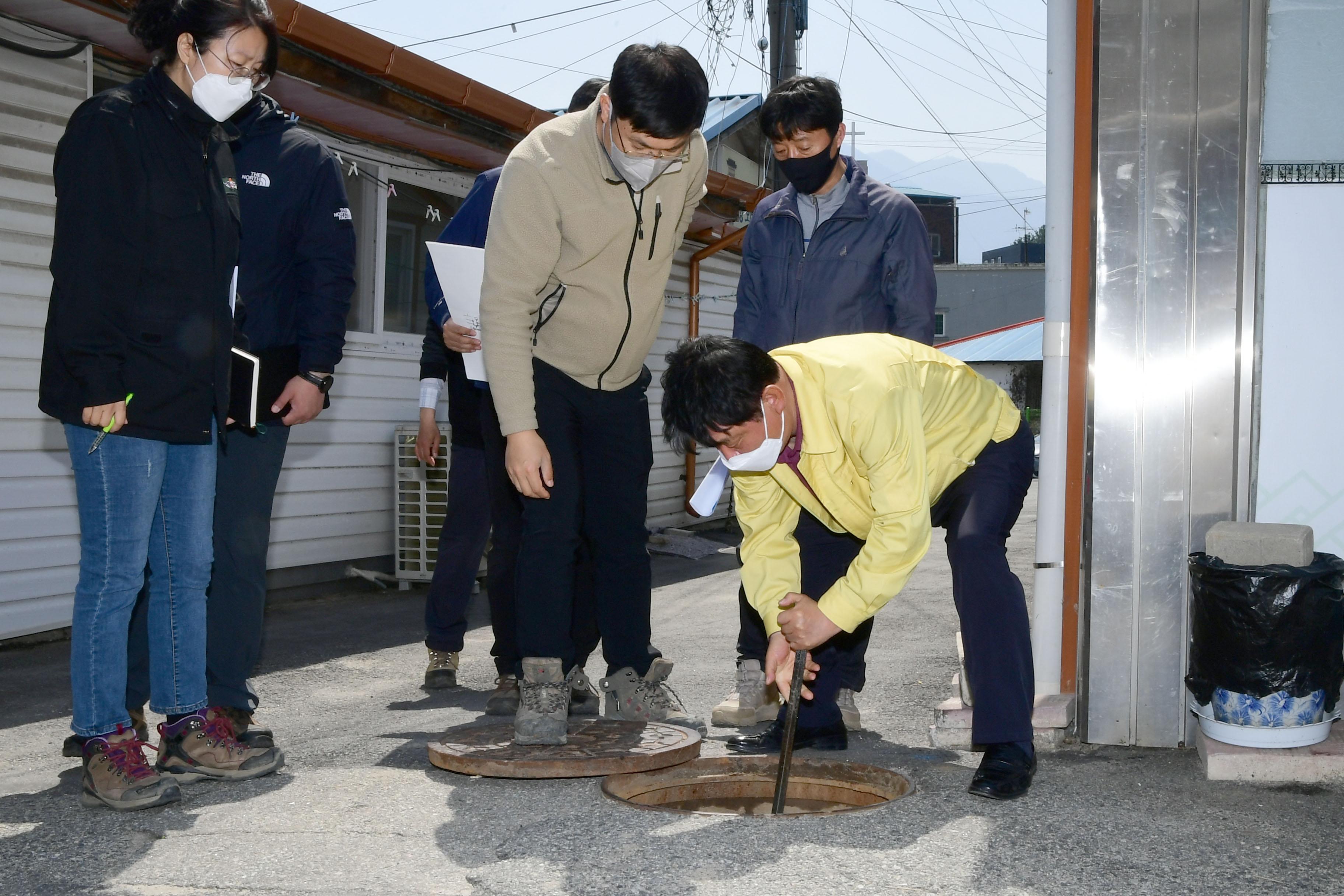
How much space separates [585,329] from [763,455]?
94 cm

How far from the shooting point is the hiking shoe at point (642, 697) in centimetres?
393

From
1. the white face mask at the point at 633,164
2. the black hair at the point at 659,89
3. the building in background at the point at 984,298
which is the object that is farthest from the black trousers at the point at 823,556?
the building in background at the point at 984,298

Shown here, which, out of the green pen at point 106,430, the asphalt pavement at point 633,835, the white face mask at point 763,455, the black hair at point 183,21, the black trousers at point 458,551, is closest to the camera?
the asphalt pavement at point 633,835

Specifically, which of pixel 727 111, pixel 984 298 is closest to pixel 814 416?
pixel 727 111

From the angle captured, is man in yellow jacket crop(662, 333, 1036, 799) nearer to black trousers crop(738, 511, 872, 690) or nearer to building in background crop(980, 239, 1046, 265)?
black trousers crop(738, 511, 872, 690)

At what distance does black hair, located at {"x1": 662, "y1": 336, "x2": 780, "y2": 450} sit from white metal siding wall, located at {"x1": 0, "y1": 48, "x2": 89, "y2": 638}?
13.6ft

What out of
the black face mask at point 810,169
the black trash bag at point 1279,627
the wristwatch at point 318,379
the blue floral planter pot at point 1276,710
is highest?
the black face mask at point 810,169

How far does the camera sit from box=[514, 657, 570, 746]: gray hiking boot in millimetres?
A: 3447

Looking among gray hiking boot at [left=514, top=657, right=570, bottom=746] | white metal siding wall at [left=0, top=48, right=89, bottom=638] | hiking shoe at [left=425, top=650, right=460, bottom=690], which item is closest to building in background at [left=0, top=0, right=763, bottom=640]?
white metal siding wall at [left=0, top=48, right=89, bottom=638]

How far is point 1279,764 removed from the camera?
315 centimetres

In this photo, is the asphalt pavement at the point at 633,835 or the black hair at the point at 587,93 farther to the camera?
the black hair at the point at 587,93

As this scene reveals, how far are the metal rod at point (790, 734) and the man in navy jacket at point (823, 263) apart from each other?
1.86ft

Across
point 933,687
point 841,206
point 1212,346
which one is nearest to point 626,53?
point 841,206

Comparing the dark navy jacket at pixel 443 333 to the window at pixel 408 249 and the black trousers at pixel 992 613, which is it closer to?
the black trousers at pixel 992 613
